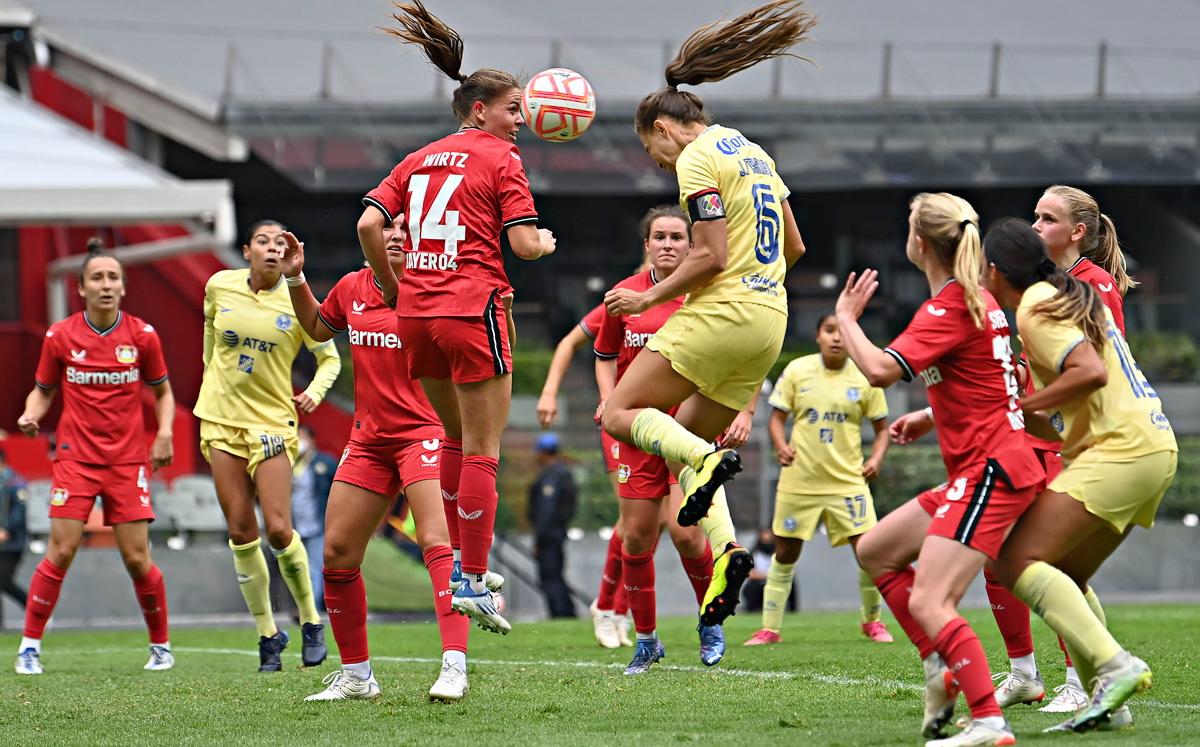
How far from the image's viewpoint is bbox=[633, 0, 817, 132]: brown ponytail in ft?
17.7

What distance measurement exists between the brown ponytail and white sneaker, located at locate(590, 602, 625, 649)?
4.50 meters

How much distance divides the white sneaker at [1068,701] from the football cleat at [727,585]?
4.52 ft

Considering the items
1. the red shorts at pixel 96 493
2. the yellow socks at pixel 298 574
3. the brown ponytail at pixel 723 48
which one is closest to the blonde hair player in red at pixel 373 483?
the brown ponytail at pixel 723 48

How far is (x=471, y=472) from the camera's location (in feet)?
17.6

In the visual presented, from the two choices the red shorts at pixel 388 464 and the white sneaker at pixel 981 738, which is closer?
the white sneaker at pixel 981 738

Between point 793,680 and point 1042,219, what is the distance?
2.51 meters

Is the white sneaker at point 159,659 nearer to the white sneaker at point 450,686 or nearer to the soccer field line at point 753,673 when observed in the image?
the soccer field line at point 753,673

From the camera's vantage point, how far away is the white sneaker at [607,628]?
8.88 meters

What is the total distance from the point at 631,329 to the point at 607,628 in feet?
7.78

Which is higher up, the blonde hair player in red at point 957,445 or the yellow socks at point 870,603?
the blonde hair player in red at point 957,445

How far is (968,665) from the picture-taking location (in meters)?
4.14

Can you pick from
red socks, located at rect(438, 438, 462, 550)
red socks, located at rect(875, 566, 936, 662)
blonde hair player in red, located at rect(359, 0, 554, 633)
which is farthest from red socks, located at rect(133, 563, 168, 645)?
red socks, located at rect(875, 566, 936, 662)

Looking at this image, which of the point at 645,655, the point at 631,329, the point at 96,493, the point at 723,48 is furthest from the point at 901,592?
the point at 96,493

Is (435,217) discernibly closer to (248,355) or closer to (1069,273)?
(1069,273)
